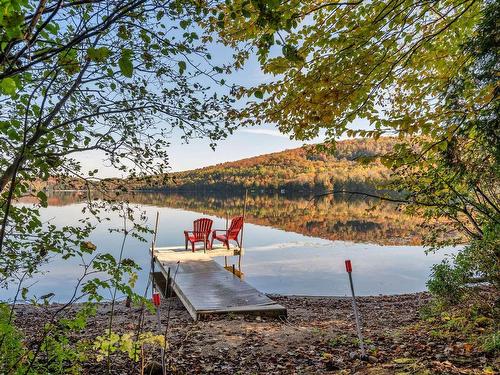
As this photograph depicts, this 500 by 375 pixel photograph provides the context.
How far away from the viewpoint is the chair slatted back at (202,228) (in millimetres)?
12812

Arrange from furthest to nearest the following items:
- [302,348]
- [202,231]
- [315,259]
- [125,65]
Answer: [315,259], [202,231], [302,348], [125,65]

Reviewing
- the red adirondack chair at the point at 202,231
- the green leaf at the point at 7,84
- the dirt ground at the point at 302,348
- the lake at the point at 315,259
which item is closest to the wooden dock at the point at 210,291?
the dirt ground at the point at 302,348

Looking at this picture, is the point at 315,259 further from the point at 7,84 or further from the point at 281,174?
the point at 281,174

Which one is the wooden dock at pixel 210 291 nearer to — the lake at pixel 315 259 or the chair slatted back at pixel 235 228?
the chair slatted back at pixel 235 228

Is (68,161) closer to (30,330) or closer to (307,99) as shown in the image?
(307,99)

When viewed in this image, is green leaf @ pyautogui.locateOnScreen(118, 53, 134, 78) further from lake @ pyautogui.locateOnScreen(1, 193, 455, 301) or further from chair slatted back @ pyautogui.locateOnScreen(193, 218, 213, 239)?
chair slatted back @ pyautogui.locateOnScreen(193, 218, 213, 239)

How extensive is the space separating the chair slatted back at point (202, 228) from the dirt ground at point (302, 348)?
16.8 feet

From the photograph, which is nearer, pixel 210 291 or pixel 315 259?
pixel 210 291

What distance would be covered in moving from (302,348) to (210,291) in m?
3.74

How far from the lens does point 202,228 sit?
12.9 metres

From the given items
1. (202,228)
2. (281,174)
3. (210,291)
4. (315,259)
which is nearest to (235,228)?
(202,228)

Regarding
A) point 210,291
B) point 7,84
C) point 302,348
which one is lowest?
point 210,291

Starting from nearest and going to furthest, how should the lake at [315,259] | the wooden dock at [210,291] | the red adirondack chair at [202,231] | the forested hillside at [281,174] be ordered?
the wooden dock at [210,291] < the red adirondack chair at [202,231] < the lake at [315,259] < the forested hillside at [281,174]

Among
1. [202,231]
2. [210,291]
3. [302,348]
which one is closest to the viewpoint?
[302,348]
